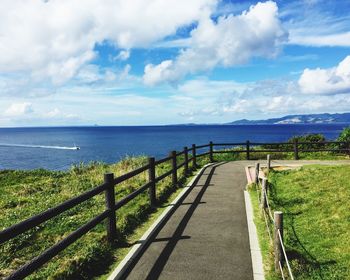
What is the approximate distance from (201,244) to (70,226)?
413 centimetres

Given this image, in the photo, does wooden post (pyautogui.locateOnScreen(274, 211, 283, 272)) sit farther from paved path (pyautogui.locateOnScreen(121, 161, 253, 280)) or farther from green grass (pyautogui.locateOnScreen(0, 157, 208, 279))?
green grass (pyautogui.locateOnScreen(0, 157, 208, 279))

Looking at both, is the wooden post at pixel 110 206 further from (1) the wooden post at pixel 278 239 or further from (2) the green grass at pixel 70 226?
(1) the wooden post at pixel 278 239

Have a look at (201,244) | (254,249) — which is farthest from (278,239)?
(201,244)

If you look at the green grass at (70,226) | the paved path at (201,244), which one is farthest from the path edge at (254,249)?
the green grass at (70,226)

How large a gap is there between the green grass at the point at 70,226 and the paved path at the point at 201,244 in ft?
2.27

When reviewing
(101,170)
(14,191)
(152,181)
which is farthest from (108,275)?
(101,170)

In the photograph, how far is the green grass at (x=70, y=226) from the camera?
258 inches

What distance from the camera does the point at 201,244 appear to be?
25.0ft

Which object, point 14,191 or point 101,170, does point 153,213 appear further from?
point 101,170

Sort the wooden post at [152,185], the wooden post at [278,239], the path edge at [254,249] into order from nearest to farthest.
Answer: the wooden post at [278,239] → the path edge at [254,249] → the wooden post at [152,185]

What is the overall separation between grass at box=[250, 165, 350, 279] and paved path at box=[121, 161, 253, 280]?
1.74 ft

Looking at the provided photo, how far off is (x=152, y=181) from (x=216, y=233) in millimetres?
3395

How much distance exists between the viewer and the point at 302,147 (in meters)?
28.1

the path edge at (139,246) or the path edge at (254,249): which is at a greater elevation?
the path edge at (139,246)
